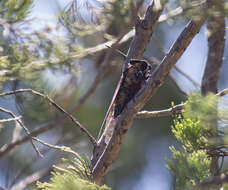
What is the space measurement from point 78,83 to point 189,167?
115 inches

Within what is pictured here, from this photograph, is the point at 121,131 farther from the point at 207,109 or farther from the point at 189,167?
the point at 207,109

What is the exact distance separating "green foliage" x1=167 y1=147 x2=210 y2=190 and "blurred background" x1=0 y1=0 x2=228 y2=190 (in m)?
0.06

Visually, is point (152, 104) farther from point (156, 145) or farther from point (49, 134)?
point (49, 134)

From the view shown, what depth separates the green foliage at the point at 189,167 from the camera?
4.66 feet

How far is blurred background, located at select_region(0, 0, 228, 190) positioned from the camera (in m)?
2.06

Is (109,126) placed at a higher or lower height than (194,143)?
lower

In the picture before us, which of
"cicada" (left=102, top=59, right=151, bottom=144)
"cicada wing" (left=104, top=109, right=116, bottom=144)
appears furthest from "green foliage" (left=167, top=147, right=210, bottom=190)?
"cicada" (left=102, top=59, right=151, bottom=144)

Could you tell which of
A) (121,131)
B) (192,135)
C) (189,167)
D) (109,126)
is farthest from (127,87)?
(189,167)

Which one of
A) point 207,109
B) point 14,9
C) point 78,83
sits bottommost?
point 78,83

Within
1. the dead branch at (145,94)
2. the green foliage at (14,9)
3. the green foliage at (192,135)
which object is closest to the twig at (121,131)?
the dead branch at (145,94)

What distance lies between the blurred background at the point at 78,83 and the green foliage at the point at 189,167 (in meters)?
0.06

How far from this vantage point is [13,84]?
7.79 feet

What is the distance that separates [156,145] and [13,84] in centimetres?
328

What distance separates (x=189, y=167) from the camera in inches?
57.0
